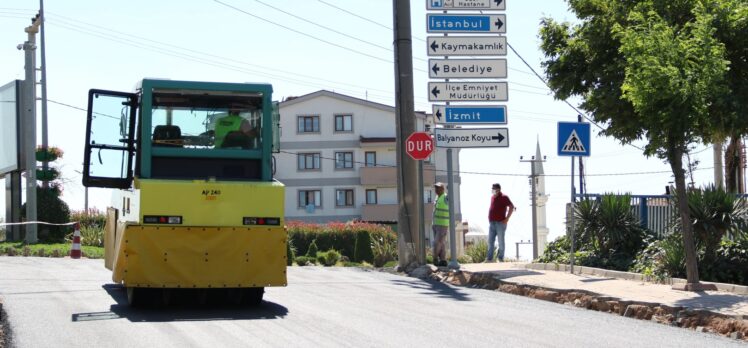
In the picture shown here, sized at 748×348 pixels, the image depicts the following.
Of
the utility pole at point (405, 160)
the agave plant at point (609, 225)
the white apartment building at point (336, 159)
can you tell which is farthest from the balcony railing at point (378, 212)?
the agave plant at point (609, 225)

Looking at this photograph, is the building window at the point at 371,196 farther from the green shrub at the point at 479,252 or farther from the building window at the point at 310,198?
the green shrub at the point at 479,252

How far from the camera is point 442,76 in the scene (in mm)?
18109

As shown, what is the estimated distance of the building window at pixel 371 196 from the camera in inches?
2903

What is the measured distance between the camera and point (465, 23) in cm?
1828

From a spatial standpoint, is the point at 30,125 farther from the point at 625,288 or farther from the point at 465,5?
the point at 625,288

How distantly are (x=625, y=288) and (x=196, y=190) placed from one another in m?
6.15

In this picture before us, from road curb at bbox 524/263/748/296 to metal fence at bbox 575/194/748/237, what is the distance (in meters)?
1.70

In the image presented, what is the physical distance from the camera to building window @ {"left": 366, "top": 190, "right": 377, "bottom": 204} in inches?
2903

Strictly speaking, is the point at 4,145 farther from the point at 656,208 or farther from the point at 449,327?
the point at 449,327

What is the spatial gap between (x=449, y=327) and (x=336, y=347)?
6.18 feet

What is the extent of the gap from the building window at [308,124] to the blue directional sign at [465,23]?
2174 inches

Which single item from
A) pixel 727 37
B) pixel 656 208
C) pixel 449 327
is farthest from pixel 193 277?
pixel 656 208

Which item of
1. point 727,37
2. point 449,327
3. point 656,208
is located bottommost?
point 449,327

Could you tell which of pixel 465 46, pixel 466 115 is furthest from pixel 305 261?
pixel 465 46
